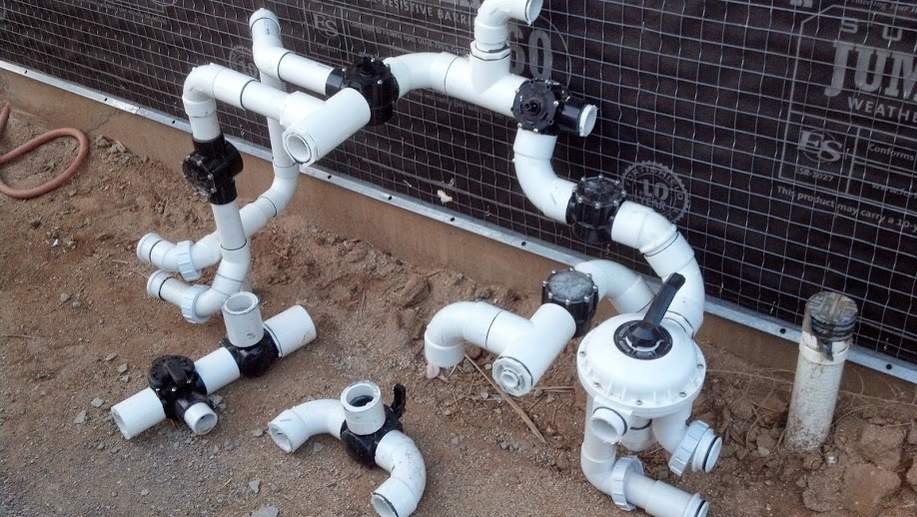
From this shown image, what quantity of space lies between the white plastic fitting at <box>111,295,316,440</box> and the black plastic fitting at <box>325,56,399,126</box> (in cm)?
85

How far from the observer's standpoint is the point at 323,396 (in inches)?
134

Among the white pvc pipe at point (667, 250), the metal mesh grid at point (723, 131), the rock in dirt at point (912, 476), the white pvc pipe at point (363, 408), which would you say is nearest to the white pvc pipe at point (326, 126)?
the metal mesh grid at point (723, 131)

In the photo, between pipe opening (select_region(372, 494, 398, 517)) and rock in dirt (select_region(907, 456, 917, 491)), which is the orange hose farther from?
rock in dirt (select_region(907, 456, 917, 491))

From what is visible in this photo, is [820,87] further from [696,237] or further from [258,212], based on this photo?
[258,212]

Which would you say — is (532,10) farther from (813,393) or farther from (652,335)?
(813,393)

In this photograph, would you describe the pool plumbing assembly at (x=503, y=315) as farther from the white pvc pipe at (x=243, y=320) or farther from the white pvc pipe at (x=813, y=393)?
the white pvc pipe at (x=813, y=393)

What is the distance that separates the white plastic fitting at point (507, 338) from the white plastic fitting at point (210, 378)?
2.09 ft

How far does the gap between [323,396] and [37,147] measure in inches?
93.5

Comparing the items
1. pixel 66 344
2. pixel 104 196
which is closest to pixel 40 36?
pixel 104 196

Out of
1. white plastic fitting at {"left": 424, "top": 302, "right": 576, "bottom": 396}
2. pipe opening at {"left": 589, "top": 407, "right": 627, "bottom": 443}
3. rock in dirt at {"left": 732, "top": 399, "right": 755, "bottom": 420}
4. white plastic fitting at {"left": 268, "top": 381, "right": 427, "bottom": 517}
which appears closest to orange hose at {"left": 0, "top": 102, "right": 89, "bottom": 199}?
white plastic fitting at {"left": 268, "top": 381, "right": 427, "bottom": 517}

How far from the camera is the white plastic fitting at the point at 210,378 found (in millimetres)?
3203

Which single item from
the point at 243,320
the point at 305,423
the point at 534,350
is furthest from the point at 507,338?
the point at 243,320

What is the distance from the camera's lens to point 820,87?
8.38ft

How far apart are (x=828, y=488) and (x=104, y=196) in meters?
3.30
